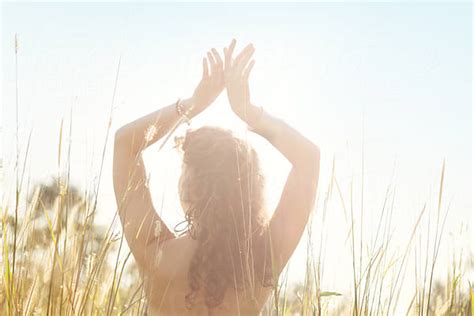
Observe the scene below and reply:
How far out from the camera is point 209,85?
8.82ft

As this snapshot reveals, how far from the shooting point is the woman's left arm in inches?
85.0

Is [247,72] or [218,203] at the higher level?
[247,72]

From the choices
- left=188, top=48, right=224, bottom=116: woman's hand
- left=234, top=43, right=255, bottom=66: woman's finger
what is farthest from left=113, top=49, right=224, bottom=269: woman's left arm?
left=234, top=43, right=255, bottom=66: woman's finger

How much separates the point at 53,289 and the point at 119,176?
2.36 ft

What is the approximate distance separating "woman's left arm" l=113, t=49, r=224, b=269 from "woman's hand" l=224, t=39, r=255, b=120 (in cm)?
9

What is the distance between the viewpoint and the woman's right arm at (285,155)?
7.65ft

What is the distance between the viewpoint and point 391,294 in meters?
1.94

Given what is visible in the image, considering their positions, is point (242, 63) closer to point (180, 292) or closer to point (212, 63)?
point (212, 63)

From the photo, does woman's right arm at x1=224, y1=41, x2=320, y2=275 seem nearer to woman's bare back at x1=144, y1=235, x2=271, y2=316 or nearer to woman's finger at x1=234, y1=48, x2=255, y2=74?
woman's finger at x1=234, y1=48, x2=255, y2=74

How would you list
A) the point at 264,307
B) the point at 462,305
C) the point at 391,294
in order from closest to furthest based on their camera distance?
the point at 391,294 < the point at 462,305 < the point at 264,307

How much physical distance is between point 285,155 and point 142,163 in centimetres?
56

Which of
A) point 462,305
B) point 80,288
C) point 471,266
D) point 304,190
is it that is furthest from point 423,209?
point 80,288

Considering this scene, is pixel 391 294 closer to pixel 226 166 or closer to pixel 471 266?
pixel 471 266

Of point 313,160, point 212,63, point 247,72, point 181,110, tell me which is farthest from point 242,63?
point 313,160
